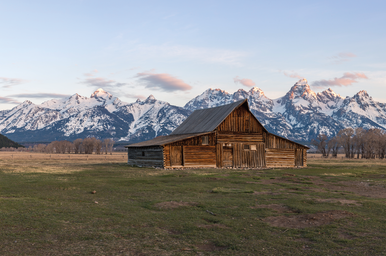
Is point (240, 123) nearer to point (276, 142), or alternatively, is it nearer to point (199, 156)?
point (276, 142)

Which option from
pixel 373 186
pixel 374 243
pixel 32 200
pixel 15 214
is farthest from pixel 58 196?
pixel 373 186

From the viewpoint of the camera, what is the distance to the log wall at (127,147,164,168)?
140 feet

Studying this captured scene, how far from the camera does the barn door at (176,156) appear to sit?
42.2 m

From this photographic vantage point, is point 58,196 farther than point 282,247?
Yes

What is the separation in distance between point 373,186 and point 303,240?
18204 mm

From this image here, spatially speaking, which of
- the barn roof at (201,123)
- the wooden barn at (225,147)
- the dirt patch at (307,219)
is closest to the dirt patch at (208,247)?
the dirt patch at (307,219)

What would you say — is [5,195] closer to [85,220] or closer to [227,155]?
[85,220]

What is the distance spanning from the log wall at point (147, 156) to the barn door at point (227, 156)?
8.93m

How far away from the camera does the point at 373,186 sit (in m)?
25.3

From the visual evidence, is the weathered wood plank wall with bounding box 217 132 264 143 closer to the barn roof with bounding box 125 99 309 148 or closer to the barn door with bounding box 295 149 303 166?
the barn roof with bounding box 125 99 309 148

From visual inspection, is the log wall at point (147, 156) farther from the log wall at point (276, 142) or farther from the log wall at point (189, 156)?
the log wall at point (276, 142)

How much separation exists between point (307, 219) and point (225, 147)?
33112mm

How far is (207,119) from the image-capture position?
51469 mm

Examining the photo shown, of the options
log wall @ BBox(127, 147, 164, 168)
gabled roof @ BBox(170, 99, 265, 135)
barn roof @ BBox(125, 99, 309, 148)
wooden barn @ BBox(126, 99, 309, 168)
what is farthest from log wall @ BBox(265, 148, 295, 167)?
log wall @ BBox(127, 147, 164, 168)
